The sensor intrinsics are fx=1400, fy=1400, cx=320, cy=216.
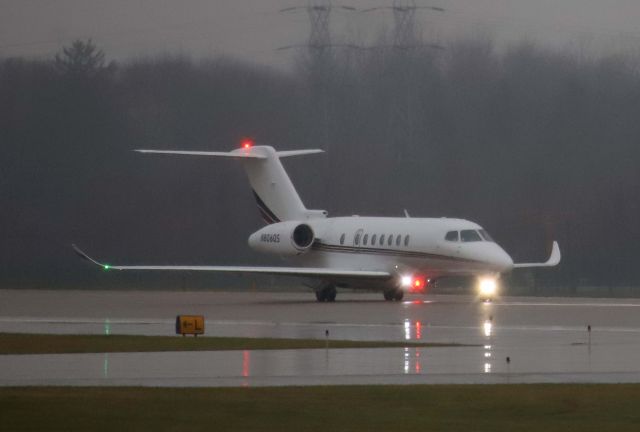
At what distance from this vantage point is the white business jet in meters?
41.3

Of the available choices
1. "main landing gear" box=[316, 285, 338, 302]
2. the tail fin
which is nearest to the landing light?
"main landing gear" box=[316, 285, 338, 302]

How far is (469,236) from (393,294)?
11.6 feet

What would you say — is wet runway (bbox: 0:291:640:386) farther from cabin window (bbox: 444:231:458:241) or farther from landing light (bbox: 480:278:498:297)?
cabin window (bbox: 444:231:458:241)


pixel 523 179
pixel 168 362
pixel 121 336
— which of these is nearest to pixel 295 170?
pixel 523 179

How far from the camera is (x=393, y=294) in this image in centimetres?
4372

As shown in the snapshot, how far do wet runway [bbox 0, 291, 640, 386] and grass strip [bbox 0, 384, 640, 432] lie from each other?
0.98 meters

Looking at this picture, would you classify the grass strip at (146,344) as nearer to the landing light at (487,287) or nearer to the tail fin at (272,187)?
the landing light at (487,287)

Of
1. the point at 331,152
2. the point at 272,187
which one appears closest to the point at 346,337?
the point at 272,187

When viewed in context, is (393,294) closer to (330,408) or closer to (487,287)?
(487,287)

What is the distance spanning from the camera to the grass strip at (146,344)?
21172mm

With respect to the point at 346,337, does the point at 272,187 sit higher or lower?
higher

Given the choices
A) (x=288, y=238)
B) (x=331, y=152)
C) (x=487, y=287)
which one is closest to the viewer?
(x=487, y=287)

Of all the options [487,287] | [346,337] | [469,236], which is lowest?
[346,337]

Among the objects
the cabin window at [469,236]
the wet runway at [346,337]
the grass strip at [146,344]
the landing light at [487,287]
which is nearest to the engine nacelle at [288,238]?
the wet runway at [346,337]
